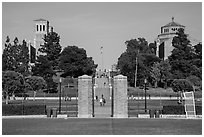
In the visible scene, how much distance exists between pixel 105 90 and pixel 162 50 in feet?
156

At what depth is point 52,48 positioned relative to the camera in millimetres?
67812

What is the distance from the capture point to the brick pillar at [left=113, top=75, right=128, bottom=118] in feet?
79.6

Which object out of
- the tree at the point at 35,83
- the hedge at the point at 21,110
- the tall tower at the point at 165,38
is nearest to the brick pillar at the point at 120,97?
the hedge at the point at 21,110

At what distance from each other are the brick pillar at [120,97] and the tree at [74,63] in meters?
43.5

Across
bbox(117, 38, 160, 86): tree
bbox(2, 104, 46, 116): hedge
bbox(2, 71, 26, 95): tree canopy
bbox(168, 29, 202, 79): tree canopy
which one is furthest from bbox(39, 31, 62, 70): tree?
bbox(2, 104, 46, 116): hedge

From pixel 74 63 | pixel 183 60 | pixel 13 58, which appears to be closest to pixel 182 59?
pixel 183 60

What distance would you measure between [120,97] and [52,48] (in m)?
44.7

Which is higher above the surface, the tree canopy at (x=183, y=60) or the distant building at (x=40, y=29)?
the distant building at (x=40, y=29)

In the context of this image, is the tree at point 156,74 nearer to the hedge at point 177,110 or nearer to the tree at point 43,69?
the tree at point 43,69

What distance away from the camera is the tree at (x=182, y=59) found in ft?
197

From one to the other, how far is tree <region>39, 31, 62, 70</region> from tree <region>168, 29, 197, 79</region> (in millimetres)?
18339

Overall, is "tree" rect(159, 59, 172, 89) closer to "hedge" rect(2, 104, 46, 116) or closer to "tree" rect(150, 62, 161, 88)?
"tree" rect(150, 62, 161, 88)

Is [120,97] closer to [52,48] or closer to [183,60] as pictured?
[183,60]

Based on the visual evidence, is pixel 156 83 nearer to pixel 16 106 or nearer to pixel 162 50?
pixel 162 50
